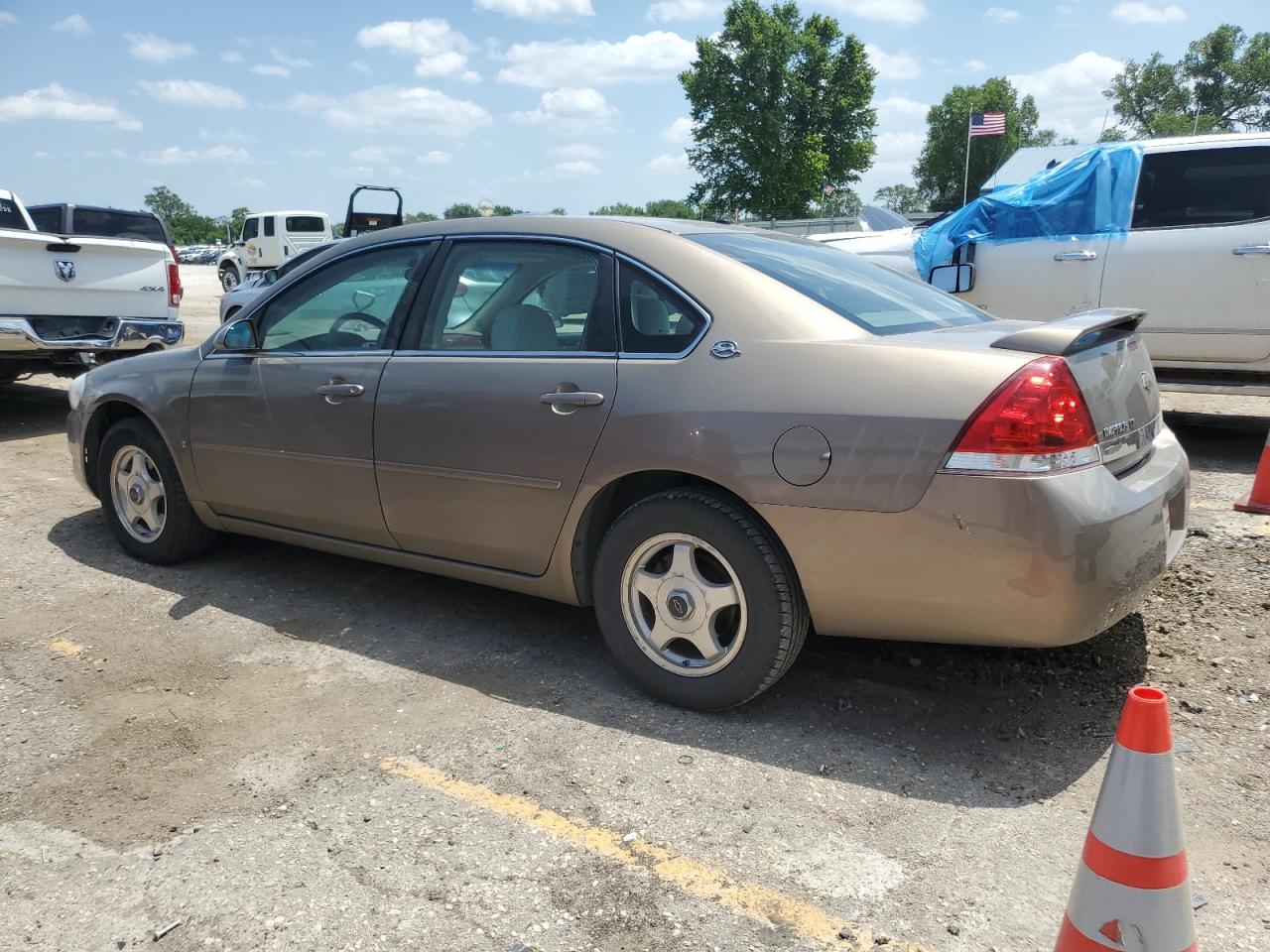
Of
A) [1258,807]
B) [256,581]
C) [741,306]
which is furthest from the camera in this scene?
[256,581]

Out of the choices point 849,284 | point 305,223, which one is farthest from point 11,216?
point 305,223

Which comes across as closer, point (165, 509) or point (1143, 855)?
point (1143, 855)

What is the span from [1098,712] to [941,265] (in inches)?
192

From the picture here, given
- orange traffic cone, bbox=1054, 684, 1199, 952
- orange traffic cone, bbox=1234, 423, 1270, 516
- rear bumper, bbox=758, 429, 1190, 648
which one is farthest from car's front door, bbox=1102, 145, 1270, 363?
orange traffic cone, bbox=1054, 684, 1199, 952

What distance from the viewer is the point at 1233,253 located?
6.04 m

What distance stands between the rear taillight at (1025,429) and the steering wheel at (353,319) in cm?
232

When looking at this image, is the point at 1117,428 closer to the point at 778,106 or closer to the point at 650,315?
the point at 650,315

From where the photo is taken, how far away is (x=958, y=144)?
74.6 m

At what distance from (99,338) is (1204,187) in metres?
8.53

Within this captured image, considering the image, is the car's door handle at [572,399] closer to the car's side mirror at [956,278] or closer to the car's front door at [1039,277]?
the car's front door at [1039,277]

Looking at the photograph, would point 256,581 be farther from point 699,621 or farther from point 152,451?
point 699,621

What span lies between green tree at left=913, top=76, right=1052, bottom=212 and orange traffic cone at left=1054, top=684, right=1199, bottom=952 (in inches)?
3042

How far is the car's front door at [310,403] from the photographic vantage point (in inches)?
149

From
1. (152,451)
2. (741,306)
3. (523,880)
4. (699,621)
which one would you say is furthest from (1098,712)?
(152,451)
